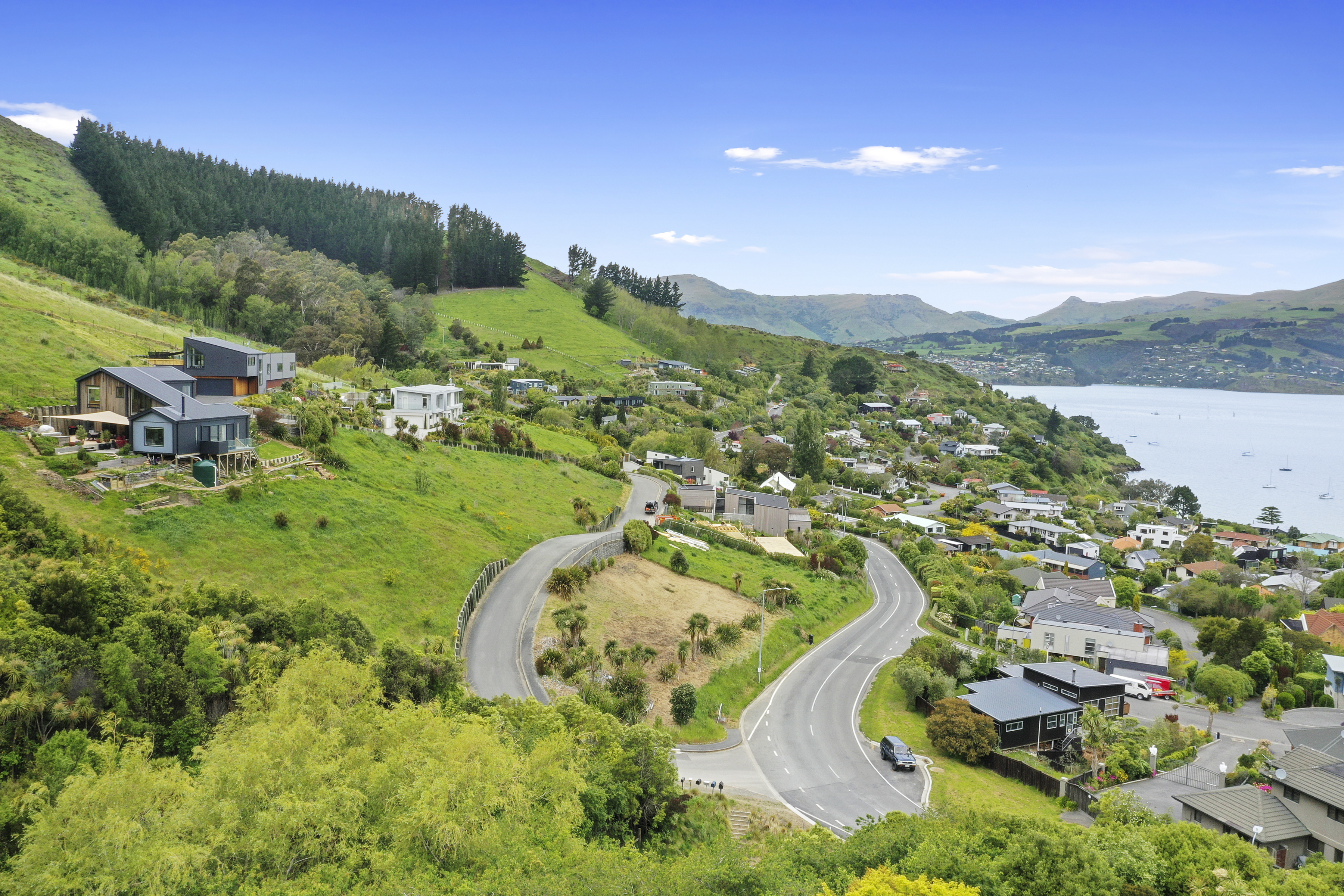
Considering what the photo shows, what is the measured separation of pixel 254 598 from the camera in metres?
25.6

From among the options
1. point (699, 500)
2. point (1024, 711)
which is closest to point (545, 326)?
point (699, 500)

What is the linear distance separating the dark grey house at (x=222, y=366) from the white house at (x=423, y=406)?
31.1 ft

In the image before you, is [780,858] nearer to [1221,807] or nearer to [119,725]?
[119,725]

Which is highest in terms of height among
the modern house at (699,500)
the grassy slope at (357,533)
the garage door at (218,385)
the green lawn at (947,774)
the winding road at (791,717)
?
the garage door at (218,385)

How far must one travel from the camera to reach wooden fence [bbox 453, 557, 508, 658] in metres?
32.4

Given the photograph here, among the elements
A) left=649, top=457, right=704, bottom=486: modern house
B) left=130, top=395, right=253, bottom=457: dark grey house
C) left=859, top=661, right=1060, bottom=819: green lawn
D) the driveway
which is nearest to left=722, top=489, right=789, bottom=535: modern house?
left=649, top=457, right=704, bottom=486: modern house

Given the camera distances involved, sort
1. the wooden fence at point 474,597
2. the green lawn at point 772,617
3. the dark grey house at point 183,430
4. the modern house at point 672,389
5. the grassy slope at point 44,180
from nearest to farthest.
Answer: the wooden fence at point 474,597, the dark grey house at point 183,430, the green lawn at point 772,617, the grassy slope at point 44,180, the modern house at point 672,389

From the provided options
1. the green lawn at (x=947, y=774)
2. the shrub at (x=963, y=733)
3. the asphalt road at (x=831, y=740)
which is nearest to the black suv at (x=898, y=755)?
the asphalt road at (x=831, y=740)

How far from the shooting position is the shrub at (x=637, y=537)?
4841 centimetres

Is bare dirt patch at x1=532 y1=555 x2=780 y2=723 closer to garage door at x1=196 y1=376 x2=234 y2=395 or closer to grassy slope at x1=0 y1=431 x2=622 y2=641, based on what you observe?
grassy slope at x1=0 y1=431 x2=622 y2=641

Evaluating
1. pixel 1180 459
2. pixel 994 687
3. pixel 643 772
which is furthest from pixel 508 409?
pixel 1180 459

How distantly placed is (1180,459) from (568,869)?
19758 centimetres

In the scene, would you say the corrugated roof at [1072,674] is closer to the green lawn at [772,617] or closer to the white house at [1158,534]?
the green lawn at [772,617]

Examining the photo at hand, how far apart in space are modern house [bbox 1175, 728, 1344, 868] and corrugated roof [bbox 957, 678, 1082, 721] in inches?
316
